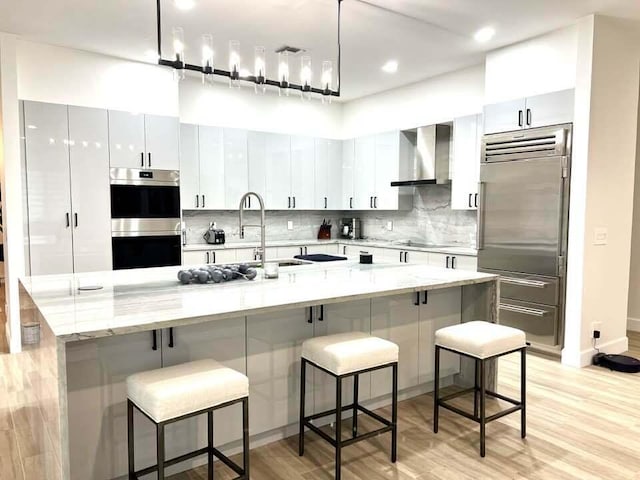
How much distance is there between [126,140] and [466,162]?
3.69 meters

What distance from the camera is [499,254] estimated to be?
4.54 metres

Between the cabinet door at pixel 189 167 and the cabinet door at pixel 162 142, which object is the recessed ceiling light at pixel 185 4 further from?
the cabinet door at pixel 189 167

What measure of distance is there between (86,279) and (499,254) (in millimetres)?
3627


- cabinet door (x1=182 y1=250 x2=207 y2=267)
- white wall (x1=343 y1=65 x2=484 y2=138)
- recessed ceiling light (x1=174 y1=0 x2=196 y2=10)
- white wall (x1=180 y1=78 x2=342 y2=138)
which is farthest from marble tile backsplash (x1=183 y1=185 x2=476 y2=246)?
recessed ceiling light (x1=174 y1=0 x2=196 y2=10)

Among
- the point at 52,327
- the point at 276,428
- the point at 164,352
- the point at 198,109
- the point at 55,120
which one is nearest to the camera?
the point at 52,327

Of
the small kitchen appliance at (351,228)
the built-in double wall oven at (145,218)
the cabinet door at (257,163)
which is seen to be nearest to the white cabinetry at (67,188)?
the built-in double wall oven at (145,218)

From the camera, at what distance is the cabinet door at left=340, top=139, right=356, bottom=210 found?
6727mm

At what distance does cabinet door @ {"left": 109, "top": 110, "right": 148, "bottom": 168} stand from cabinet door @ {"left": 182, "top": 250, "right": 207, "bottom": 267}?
109 centimetres

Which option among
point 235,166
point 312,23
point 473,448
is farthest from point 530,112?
point 235,166

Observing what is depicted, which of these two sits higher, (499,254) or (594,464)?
(499,254)

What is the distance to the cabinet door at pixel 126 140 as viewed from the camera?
15.7ft

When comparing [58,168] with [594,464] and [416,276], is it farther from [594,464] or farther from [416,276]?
[594,464]

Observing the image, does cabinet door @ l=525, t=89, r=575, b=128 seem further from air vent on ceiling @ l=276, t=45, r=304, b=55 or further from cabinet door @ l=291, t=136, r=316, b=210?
cabinet door @ l=291, t=136, r=316, b=210

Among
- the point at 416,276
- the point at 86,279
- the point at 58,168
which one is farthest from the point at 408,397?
the point at 58,168
